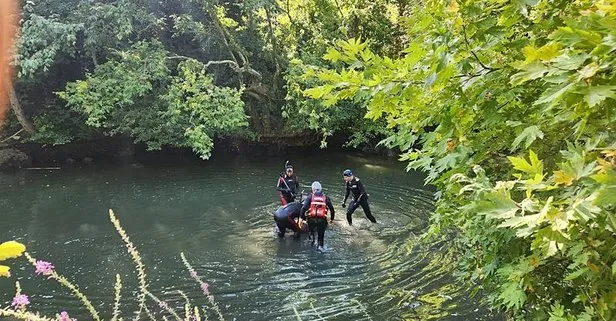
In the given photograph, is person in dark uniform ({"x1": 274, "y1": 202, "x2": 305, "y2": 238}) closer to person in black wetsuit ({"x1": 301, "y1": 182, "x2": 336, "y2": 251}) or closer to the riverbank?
person in black wetsuit ({"x1": 301, "y1": 182, "x2": 336, "y2": 251})

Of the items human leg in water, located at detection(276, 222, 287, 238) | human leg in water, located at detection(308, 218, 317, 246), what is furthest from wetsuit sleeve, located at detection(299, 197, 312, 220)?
human leg in water, located at detection(276, 222, 287, 238)

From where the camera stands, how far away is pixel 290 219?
9984mm

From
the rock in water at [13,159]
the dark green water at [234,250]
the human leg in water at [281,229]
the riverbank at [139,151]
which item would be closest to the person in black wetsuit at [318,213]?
the dark green water at [234,250]

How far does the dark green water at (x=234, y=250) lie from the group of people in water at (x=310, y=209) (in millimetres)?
297

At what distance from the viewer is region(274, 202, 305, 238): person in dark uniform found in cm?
998

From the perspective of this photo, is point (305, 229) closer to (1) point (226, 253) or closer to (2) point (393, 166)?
(1) point (226, 253)

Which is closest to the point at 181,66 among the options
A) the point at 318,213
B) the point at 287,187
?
the point at 287,187

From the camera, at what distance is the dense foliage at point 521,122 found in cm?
160

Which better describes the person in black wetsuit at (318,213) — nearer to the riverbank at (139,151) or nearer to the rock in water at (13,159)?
the riverbank at (139,151)

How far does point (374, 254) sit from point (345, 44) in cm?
699

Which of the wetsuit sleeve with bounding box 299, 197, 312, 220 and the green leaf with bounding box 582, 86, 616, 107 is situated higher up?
the green leaf with bounding box 582, 86, 616, 107

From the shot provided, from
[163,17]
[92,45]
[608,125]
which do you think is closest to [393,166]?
[163,17]

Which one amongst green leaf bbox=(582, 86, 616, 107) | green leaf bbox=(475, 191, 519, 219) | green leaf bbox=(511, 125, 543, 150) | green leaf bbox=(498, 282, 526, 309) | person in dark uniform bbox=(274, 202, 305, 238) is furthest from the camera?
person in dark uniform bbox=(274, 202, 305, 238)

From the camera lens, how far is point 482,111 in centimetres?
296
